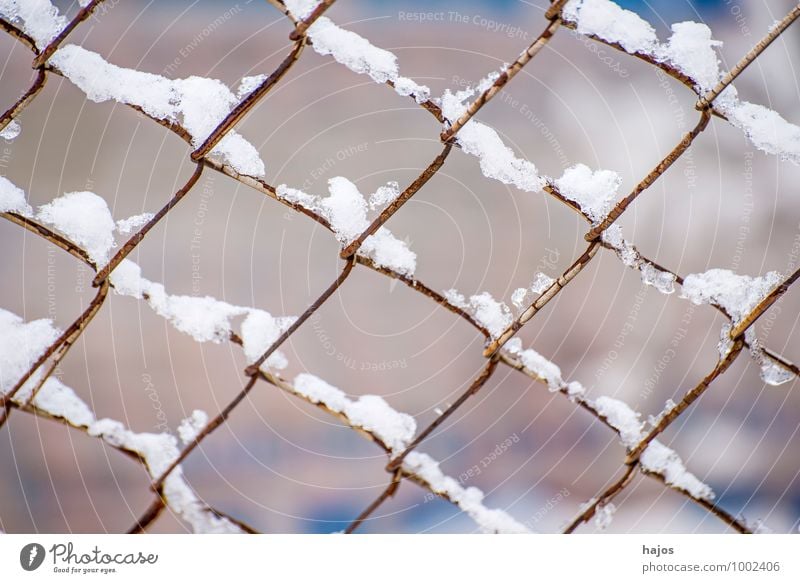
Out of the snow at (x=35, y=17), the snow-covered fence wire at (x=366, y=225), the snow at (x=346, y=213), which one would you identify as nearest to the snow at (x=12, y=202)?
the snow-covered fence wire at (x=366, y=225)

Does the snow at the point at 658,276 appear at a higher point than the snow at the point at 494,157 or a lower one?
lower

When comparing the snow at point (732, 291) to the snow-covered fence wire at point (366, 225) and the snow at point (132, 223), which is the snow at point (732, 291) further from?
the snow at point (132, 223)

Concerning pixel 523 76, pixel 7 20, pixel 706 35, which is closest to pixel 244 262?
pixel 523 76

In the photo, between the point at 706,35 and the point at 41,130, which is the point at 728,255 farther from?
the point at 41,130
